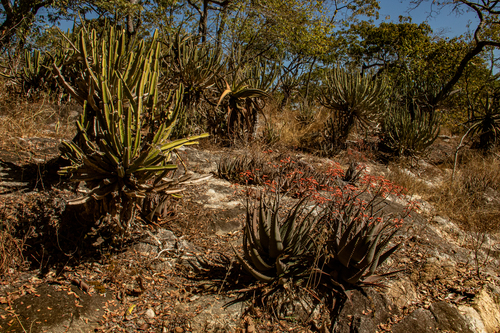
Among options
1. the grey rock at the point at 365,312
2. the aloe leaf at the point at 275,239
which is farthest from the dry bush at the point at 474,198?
the aloe leaf at the point at 275,239

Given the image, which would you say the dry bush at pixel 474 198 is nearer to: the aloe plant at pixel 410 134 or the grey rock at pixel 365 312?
the aloe plant at pixel 410 134

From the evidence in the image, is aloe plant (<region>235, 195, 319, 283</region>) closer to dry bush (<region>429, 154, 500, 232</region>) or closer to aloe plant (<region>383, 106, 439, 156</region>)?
dry bush (<region>429, 154, 500, 232</region>)

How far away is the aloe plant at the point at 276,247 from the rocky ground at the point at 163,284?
0.21m

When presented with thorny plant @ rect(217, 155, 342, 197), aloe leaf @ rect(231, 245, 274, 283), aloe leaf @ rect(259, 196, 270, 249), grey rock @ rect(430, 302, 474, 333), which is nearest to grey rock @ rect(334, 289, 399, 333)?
grey rock @ rect(430, 302, 474, 333)

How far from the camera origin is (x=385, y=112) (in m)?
9.04

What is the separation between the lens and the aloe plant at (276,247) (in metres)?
2.47

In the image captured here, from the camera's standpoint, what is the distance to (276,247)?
2486 millimetres

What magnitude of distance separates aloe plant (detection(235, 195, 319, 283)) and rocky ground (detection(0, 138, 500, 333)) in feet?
0.68

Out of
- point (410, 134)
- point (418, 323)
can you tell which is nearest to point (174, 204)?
point (418, 323)

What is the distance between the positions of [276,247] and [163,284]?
3.39 feet

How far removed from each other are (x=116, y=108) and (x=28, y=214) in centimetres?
124

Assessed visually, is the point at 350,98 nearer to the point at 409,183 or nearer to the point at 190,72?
the point at 409,183

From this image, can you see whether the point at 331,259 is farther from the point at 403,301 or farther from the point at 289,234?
the point at 403,301

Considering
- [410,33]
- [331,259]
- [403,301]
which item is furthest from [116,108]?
[410,33]
